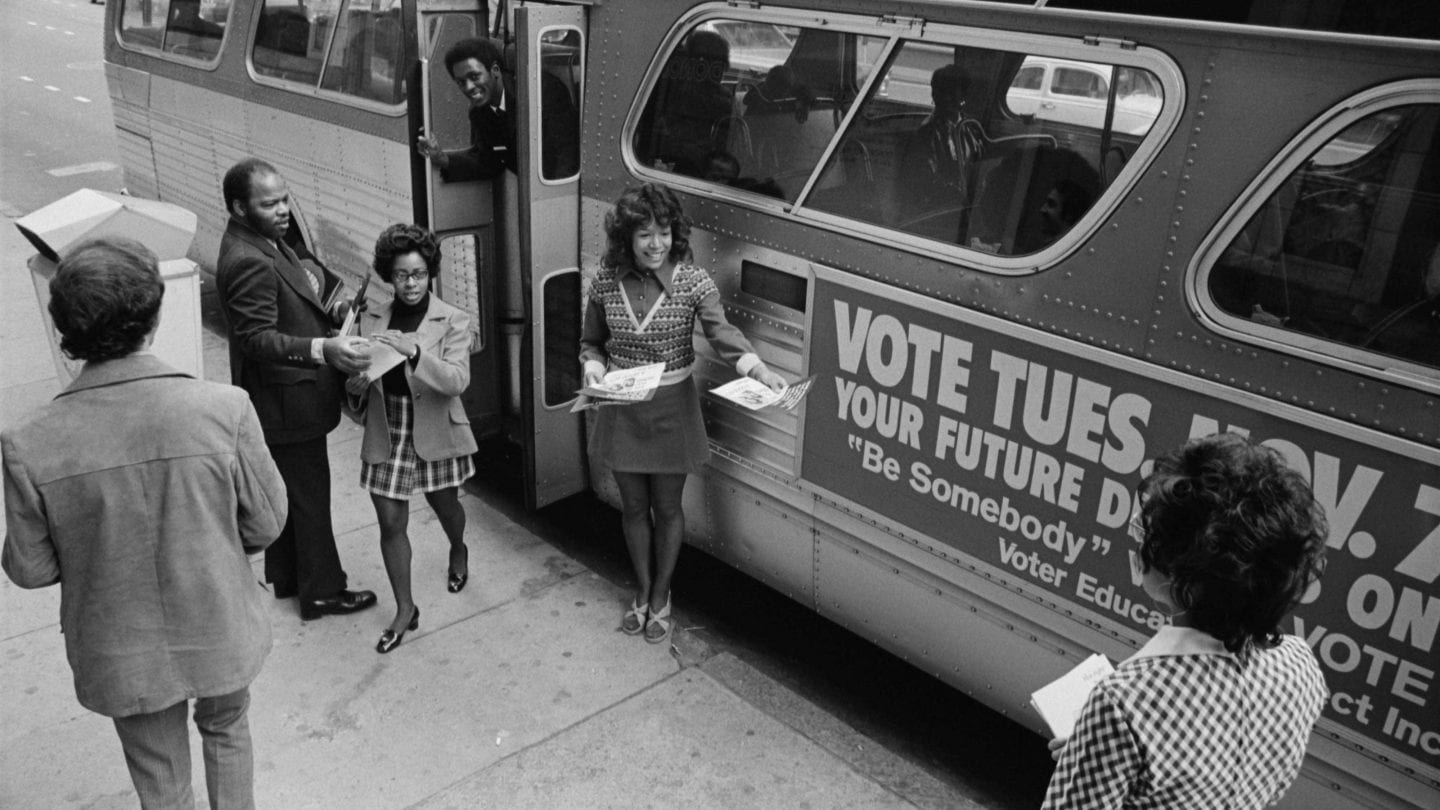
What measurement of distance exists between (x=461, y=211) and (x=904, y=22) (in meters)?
2.49

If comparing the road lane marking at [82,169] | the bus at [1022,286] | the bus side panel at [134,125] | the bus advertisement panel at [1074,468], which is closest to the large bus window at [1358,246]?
the bus at [1022,286]

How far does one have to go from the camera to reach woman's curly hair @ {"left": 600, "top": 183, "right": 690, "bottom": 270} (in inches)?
147

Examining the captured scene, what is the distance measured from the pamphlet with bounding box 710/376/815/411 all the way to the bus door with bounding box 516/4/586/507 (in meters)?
1.19

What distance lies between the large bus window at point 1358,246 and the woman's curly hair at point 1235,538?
98cm

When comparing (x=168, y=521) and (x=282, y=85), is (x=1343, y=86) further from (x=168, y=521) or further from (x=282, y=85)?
(x=282, y=85)

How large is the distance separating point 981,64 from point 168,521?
233 cm

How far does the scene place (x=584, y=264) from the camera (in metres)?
4.55

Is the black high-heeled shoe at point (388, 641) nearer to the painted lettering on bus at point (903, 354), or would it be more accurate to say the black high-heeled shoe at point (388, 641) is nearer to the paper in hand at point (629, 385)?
the paper in hand at point (629, 385)

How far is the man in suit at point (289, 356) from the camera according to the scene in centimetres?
374

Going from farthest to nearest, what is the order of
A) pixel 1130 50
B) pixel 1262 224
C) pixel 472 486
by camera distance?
pixel 472 486
pixel 1130 50
pixel 1262 224

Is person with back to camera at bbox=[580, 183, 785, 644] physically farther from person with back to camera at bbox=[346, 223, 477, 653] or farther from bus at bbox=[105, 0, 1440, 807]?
person with back to camera at bbox=[346, 223, 477, 653]

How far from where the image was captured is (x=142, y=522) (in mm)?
2523

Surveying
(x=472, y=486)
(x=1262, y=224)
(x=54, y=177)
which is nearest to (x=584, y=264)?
(x=472, y=486)

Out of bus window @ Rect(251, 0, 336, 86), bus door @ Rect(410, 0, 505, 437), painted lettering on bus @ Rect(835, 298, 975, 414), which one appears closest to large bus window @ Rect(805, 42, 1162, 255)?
painted lettering on bus @ Rect(835, 298, 975, 414)
